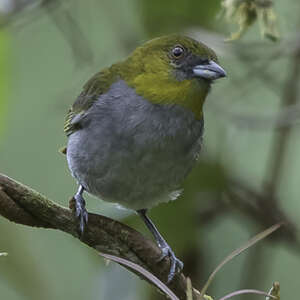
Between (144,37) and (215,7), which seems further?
(144,37)

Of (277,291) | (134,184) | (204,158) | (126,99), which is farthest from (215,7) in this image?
(277,291)

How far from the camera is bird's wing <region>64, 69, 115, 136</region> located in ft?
11.3

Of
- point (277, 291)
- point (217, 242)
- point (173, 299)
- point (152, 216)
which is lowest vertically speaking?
point (217, 242)

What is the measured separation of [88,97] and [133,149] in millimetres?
Result: 457

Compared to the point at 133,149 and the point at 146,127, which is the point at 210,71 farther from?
the point at 133,149

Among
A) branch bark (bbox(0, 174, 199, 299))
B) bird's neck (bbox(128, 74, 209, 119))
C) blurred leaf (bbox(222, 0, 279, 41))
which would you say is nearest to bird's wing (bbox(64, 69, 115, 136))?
bird's neck (bbox(128, 74, 209, 119))

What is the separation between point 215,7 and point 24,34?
6.14 ft

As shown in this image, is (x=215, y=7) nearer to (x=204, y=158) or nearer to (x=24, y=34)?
(x=204, y=158)

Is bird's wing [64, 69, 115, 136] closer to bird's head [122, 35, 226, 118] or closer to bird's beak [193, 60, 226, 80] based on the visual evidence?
bird's head [122, 35, 226, 118]

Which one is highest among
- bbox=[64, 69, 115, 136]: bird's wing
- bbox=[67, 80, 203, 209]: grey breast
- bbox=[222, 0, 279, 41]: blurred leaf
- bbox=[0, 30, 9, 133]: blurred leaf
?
bbox=[0, 30, 9, 133]: blurred leaf

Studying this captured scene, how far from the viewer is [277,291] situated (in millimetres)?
2037

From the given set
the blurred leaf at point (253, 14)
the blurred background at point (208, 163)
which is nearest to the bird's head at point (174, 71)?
the blurred leaf at point (253, 14)

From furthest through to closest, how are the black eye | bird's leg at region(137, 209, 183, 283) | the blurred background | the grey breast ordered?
the blurred background, the black eye, the grey breast, bird's leg at region(137, 209, 183, 283)

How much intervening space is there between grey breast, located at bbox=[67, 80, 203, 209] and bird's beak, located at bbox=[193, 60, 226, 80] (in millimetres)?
160
